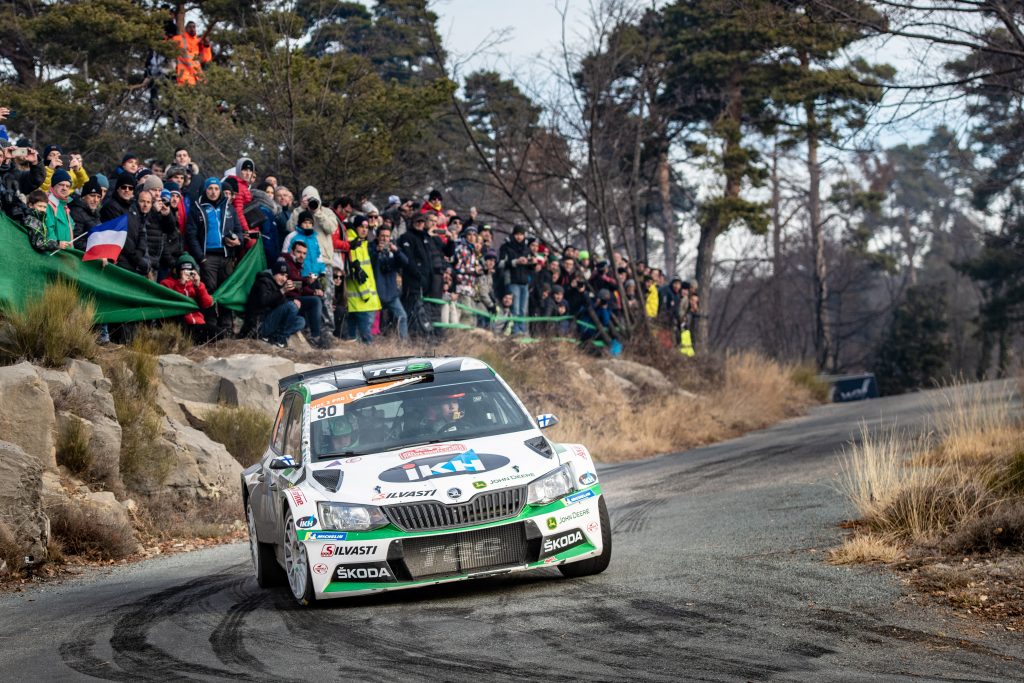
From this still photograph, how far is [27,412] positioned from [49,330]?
83.1 inches

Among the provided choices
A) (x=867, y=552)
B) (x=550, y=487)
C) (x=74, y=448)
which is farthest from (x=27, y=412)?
(x=867, y=552)

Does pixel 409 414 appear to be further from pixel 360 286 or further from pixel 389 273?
pixel 389 273

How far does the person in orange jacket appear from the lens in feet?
92.4

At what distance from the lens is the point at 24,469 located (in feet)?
37.3

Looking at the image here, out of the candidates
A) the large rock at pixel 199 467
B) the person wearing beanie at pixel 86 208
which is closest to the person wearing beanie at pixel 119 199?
the person wearing beanie at pixel 86 208

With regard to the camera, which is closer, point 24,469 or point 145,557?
point 24,469

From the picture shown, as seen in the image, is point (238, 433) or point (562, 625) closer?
point (562, 625)

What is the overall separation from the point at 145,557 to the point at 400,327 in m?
9.11

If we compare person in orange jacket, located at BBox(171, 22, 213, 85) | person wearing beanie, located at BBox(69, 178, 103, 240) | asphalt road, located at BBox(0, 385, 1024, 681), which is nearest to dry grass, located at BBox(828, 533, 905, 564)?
asphalt road, located at BBox(0, 385, 1024, 681)

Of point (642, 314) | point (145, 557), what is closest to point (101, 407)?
point (145, 557)

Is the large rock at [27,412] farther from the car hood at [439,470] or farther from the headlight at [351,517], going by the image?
the headlight at [351,517]

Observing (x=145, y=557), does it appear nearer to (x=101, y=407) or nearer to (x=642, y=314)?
(x=101, y=407)

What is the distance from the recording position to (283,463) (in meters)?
9.53

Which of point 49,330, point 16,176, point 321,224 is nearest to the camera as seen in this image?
point 49,330
